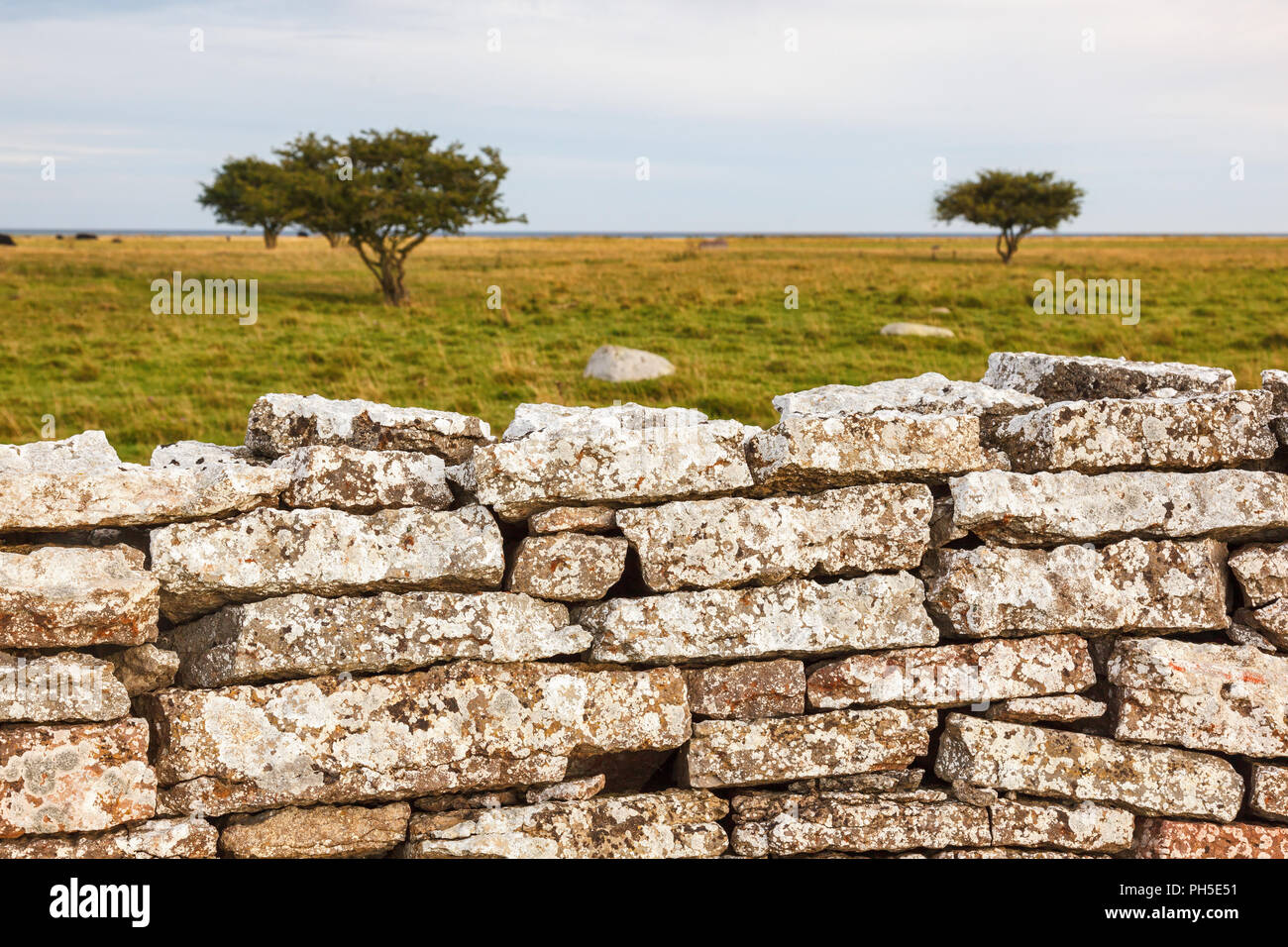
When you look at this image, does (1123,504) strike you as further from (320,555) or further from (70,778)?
(70,778)

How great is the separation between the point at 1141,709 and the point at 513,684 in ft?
8.76

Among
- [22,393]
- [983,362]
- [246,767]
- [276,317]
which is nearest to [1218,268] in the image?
[983,362]

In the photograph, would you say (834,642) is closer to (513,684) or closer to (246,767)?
(513,684)

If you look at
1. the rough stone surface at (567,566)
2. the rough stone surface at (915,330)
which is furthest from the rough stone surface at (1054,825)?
the rough stone surface at (915,330)

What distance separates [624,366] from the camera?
47.6 ft

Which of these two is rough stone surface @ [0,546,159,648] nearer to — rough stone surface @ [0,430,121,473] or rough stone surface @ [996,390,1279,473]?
rough stone surface @ [0,430,121,473]

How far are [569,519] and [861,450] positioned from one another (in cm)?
124

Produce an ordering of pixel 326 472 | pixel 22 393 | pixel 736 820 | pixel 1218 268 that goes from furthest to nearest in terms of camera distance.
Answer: pixel 1218 268 < pixel 22 393 < pixel 736 820 < pixel 326 472

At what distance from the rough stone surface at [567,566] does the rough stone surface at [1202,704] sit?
7.51 ft

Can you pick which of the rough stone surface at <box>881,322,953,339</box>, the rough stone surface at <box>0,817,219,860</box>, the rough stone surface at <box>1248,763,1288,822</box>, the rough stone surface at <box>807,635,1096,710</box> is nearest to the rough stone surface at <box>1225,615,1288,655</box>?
the rough stone surface at <box>1248,763,1288,822</box>

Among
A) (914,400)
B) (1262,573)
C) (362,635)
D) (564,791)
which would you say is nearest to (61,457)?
(362,635)

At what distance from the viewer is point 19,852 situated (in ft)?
11.8

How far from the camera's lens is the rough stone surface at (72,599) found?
3494 millimetres

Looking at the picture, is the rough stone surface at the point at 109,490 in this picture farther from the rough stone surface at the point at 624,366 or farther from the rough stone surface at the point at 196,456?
the rough stone surface at the point at 624,366
